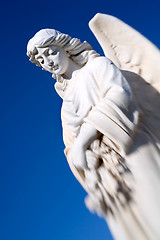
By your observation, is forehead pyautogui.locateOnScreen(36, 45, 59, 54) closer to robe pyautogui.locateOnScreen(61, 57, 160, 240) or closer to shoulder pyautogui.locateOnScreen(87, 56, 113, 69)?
shoulder pyautogui.locateOnScreen(87, 56, 113, 69)

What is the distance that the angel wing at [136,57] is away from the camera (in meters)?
4.27

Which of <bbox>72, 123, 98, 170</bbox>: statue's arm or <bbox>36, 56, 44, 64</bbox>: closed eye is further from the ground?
<bbox>36, 56, 44, 64</bbox>: closed eye

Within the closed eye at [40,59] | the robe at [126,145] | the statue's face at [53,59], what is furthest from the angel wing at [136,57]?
the closed eye at [40,59]

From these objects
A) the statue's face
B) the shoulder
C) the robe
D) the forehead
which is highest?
the forehead

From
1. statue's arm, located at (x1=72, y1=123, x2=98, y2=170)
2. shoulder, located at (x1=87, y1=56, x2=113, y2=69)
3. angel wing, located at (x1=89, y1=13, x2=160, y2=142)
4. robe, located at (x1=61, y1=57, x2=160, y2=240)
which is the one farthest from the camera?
angel wing, located at (x1=89, y1=13, x2=160, y2=142)

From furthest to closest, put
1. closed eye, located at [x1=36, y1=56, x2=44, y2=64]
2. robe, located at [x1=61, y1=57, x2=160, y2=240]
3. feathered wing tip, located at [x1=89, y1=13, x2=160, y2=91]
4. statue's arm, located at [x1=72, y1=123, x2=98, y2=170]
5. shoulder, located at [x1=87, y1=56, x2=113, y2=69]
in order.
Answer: feathered wing tip, located at [x1=89, y1=13, x2=160, y2=91] < closed eye, located at [x1=36, y1=56, x2=44, y2=64] < shoulder, located at [x1=87, y1=56, x2=113, y2=69] < statue's arm, located at [x1=72, y1=123, x2=98, y2=170] < robe, located at [x1=61, y1=57, x2=160, y2=240]

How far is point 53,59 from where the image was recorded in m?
4.36

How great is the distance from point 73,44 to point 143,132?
4.73 ft

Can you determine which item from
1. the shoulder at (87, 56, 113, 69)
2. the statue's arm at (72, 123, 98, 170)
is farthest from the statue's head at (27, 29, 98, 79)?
the statue's arm at (72, 123, 98, 170)

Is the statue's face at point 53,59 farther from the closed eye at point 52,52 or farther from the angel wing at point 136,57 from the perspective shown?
the angel wing at point 136,57

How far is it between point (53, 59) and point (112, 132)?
1.29 meters

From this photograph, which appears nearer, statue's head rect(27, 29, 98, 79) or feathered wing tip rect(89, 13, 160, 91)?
statue's head rect(27, 29, 98, 79)

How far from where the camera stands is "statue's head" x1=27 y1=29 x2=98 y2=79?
431cm

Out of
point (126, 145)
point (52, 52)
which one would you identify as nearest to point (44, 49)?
point (52, 52)
